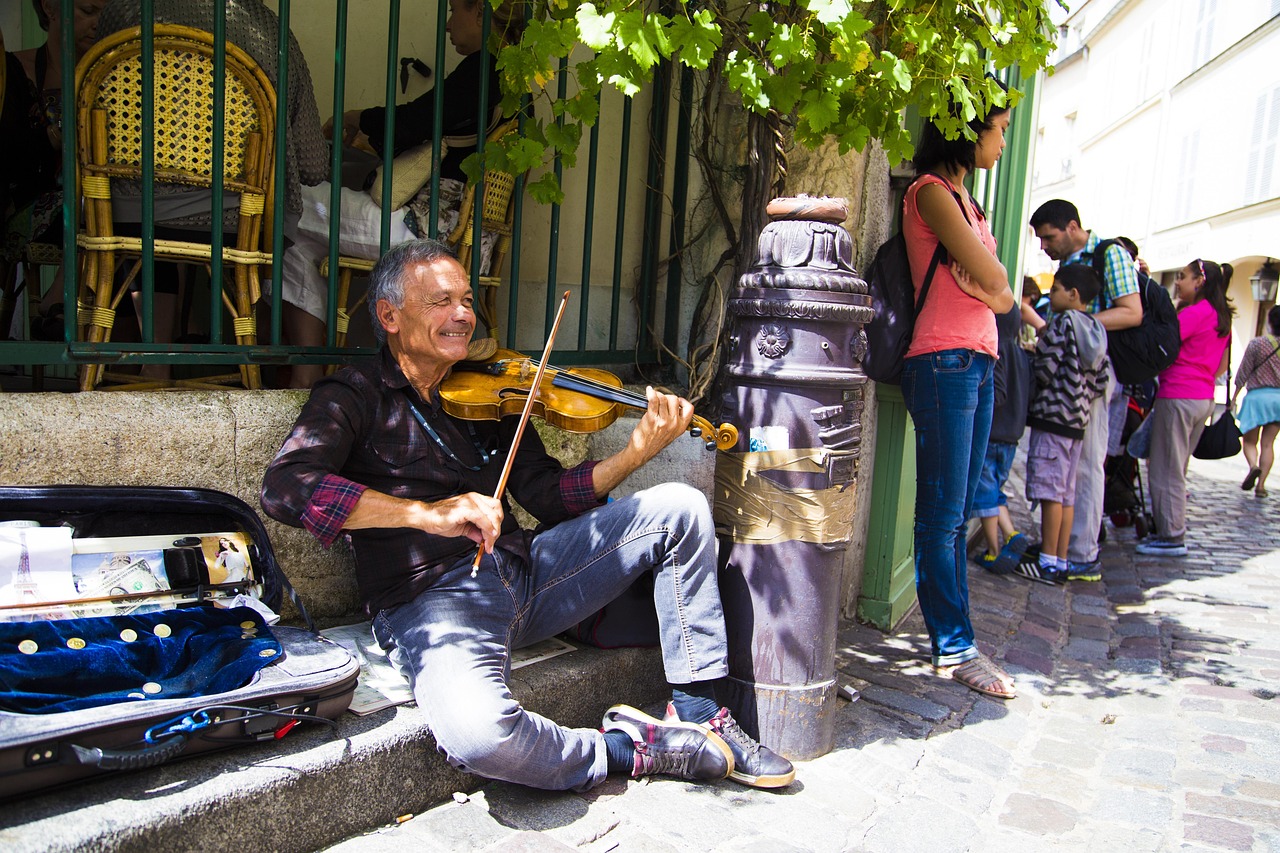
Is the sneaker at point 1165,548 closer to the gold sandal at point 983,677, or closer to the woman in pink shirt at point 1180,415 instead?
the woman in pink shirt at point 1180,415

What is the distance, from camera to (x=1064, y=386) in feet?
15.9

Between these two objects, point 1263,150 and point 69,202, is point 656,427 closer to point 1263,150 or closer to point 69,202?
point 69,202

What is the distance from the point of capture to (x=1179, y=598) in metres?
4.89

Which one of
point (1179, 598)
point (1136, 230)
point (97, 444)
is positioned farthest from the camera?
point (1136, 230)

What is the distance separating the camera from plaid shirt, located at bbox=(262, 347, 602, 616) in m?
2.28

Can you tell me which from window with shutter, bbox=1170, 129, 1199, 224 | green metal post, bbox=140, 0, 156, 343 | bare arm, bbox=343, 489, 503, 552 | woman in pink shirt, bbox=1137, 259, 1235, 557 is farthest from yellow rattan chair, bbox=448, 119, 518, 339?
window with shutter, bbox=1170, 129, 1199, 224

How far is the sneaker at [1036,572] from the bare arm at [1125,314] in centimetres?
125

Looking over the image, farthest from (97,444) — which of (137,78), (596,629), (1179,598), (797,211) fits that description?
(1179,598)

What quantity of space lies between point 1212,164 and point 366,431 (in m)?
19.6

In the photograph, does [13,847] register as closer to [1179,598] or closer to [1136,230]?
[1179,598]

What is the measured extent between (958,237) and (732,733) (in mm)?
1687

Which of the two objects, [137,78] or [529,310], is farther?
[529,310]

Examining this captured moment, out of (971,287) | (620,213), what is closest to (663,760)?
(971,287)

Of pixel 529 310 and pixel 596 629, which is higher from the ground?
pixel 529 310
